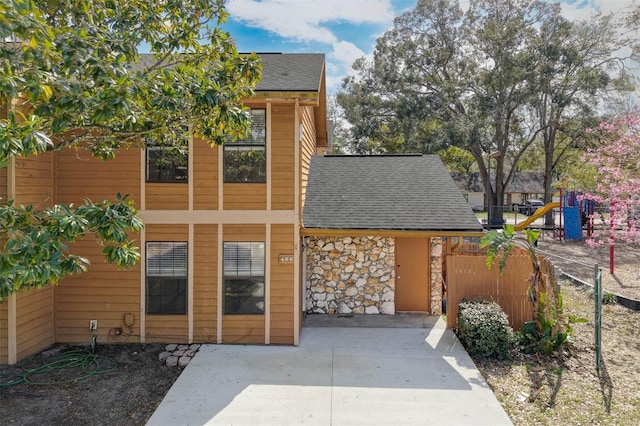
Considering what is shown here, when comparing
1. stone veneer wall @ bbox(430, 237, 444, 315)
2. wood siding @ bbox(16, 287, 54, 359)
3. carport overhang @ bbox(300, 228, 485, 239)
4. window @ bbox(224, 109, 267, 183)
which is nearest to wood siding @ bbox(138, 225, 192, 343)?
window @ bbox(224, 109, 267, 183)

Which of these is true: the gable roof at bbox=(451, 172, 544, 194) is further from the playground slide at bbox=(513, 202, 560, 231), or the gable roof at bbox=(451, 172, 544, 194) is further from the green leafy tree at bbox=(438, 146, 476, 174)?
the playground slide at bbox=(513, 202, 560, 231)

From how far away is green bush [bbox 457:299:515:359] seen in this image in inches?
261

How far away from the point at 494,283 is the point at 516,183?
46330mm

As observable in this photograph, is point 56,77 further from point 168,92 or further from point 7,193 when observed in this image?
point 7,193

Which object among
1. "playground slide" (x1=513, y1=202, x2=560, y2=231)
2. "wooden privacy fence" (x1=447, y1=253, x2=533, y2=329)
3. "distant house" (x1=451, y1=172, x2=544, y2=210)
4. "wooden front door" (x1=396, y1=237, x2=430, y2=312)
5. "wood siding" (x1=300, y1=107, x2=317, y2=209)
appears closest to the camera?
"wooden privacy fence" (x1=447, y1=253, x2=533, y2=329)

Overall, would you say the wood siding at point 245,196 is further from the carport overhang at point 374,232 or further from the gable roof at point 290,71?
the gable roof at point 290,71

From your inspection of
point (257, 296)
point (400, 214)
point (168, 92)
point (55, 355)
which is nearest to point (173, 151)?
point (168, 92)

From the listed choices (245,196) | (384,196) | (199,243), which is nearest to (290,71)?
(245,196)

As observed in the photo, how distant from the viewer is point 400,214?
833cm

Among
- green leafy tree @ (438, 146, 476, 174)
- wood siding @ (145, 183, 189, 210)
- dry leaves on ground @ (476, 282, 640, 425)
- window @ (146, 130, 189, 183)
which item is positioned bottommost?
dry leaves on ground @ (476, 282, 640, 425)

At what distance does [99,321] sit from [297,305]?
3.80m

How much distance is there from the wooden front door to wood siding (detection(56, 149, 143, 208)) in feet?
19.4

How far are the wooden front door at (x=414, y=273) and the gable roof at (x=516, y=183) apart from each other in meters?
39.2

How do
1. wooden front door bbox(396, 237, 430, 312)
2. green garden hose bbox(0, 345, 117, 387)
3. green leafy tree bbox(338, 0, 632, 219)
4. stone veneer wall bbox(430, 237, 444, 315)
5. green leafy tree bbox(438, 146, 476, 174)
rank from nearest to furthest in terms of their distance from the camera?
green garden hose bbox(0, 345, 117, 387), stone veneer wall bbox(430, 237, 444, 315), wooden front door bbox(396, 237, 430, 312), green leafy tree bbox(338, 0, 632, 219), green leafy tree bbox(438, 146, 476, 174)
